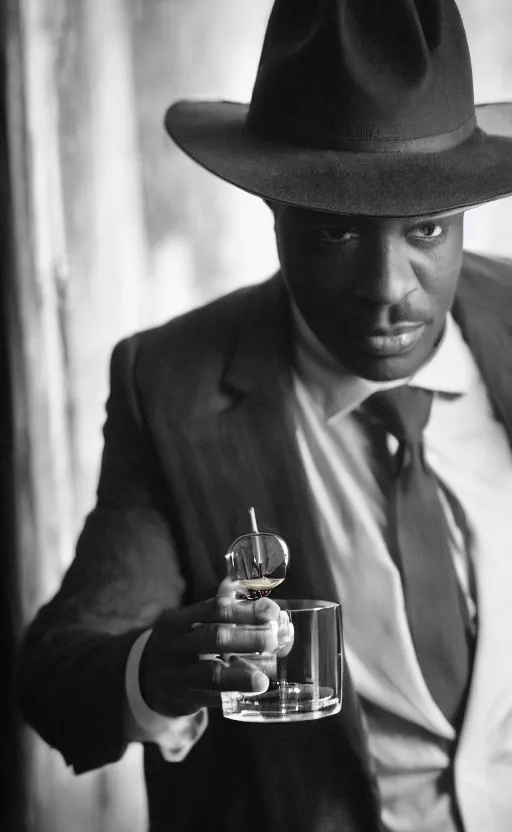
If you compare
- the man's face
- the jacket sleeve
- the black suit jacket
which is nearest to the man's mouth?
the man's face

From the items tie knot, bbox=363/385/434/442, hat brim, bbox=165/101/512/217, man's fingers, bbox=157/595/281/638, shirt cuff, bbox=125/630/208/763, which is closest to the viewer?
man's fingers, bbox=157/595/281/638

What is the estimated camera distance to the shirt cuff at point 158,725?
5.09ft

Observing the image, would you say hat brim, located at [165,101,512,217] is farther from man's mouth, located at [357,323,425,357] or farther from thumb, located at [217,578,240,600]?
thumb, located at [217,578,240,600]

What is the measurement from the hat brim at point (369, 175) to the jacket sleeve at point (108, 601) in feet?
1.19

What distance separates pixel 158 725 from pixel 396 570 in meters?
0.41

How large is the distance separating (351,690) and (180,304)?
2.07 feet

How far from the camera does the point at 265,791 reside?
1.60 m

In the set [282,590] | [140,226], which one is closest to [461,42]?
[140,226]

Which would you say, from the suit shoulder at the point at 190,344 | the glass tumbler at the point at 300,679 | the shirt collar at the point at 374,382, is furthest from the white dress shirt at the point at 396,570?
the glass tumbler at the point at 300,679

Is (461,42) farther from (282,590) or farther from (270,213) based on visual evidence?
(282,590)

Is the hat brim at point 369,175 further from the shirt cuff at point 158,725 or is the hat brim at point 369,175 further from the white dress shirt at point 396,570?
the shirt cuff at point 158,725

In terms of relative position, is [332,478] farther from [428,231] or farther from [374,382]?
A: [428,231]

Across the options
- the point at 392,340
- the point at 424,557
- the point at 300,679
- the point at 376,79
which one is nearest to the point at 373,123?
the point at 376,79

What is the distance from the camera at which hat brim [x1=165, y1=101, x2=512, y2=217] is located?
1.45 meters
